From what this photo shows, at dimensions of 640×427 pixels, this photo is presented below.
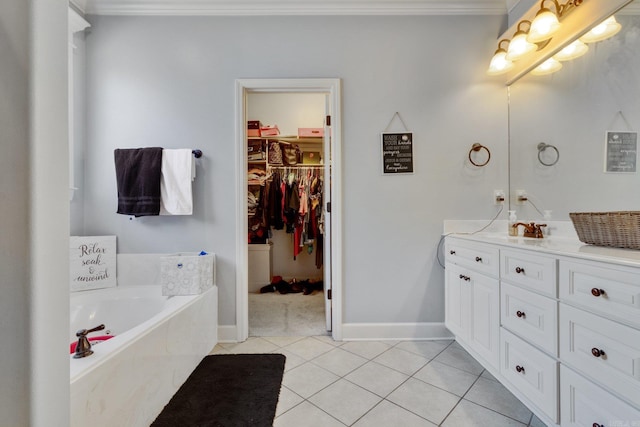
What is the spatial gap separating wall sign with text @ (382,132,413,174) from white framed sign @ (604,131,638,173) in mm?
1062

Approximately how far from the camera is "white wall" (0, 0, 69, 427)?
0.49 meters

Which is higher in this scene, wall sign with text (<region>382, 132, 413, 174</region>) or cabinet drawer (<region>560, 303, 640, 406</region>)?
wall sign with text (<region>382, 132, 413, 174</region>)

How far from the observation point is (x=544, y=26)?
1.55m

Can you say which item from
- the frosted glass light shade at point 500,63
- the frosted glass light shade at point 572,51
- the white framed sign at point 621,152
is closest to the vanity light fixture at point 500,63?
the frosted glass light shade at point 500,63

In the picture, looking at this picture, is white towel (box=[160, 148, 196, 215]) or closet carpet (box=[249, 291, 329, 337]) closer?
white towel (box=[160, 148, 196, 215])

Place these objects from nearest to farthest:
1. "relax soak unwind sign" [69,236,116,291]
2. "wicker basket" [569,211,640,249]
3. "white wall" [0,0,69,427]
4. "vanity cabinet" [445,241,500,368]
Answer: "white wall" [0,0,69,427] < "wicker basket" [569,211,640,249] < "vanity cabinet" [445,241,500,368] < "relax soak unwind sign" [69,236,116,291]

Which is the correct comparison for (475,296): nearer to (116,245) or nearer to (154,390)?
(154,390)

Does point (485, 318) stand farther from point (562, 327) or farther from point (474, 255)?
point (562, 327)

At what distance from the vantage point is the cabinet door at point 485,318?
1.43 metres

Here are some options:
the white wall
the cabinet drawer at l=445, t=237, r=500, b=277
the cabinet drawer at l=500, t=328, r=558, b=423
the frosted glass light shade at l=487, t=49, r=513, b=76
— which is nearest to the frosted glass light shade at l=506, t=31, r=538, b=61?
the frosted glass light shade at l=487, t=49, r=513, b=76

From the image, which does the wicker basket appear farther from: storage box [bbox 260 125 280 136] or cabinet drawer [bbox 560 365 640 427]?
storage box [bbox 260 125 280 136]

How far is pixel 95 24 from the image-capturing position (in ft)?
6.72

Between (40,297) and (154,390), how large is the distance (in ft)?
3.44

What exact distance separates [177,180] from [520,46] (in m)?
2.60
